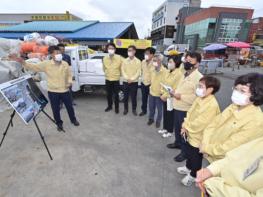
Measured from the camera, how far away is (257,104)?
5.39ft

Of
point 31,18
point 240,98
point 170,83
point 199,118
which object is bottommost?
point 199,118

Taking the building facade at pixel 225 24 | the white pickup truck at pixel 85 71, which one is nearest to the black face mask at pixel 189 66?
the white pickup truck at pixel 85 71

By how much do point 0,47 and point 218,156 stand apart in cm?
796

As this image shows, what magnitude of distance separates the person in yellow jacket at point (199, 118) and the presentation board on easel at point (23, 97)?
252 cm

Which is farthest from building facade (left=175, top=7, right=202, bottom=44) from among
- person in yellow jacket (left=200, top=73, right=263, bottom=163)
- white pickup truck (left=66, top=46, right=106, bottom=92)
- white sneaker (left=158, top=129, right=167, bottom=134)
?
person in yellow jacket (left=200, top=73, right=263, bottom=163)

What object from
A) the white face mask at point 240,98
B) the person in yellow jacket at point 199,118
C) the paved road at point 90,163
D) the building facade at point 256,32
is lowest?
the paved road at point 90,163

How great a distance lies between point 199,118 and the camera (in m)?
2.34

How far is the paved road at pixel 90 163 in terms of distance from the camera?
2521mm

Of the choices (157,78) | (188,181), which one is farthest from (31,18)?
(188,181)

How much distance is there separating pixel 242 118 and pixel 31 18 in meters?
39.8

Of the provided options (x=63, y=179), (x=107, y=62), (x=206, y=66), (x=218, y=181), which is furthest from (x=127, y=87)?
(x=206, y=66)

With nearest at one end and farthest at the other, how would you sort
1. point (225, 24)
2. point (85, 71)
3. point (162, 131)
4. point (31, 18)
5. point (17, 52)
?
1. point (162, 131)
2. point (17, 52)
3. point (85, 71)
4. point (225, 24)
5. point (31, 18)

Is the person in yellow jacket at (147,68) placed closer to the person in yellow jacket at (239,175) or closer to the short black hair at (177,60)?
the short black hair at (177,60)

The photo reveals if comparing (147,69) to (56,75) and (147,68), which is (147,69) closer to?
(147,68)
